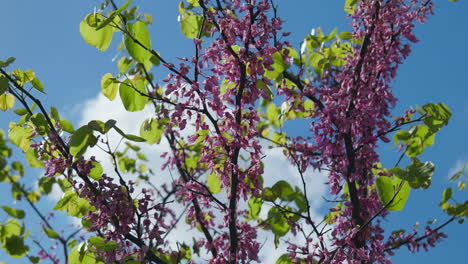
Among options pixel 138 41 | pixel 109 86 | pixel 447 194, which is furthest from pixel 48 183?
pixel 447 194

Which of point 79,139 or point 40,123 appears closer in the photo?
point 79,139

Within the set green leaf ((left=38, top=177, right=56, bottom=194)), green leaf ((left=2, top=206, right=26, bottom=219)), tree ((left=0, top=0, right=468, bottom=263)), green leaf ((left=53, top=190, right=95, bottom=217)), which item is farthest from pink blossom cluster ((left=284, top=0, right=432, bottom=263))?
green leaf ((left=38, top=177, right=56, bottom=194))

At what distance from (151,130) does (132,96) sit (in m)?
0.35

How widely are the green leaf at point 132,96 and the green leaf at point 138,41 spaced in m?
0.16

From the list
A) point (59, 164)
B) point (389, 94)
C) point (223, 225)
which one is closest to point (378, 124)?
point (389, 94)

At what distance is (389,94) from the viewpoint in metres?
3.33

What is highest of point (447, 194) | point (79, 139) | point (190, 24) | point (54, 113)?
point (190, 24)

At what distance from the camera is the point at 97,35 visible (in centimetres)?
216

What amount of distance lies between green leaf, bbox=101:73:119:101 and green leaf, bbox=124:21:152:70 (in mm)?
218

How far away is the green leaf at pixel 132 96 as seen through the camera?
229 cm

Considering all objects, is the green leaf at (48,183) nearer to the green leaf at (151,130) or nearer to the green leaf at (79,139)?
the green leaf at (151,130)

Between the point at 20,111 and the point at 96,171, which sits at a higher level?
the point at 20,111

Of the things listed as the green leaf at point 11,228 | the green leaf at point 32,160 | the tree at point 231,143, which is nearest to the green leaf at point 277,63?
the tree at point 231,143

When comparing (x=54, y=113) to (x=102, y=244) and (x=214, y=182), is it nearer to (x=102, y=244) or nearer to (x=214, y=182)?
(x=102, y=244)
